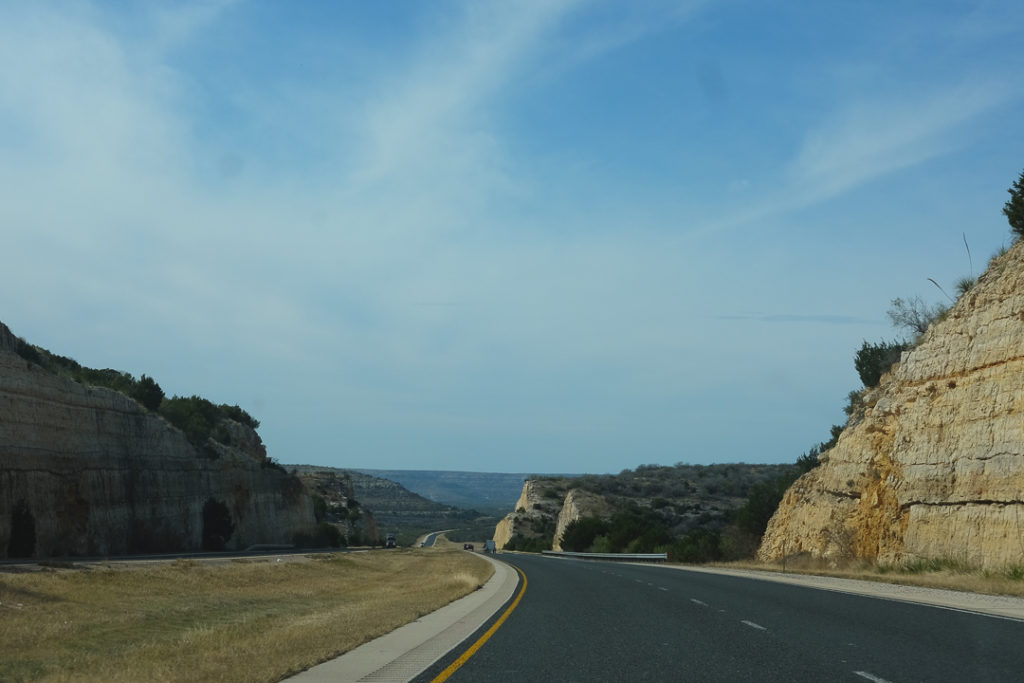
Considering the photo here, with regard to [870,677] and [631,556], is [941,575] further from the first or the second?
[631,556]

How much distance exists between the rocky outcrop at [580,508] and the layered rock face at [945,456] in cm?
6109

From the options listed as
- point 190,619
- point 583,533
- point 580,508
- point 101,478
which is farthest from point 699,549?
point 580,508

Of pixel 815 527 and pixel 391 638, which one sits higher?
pixel 815 527

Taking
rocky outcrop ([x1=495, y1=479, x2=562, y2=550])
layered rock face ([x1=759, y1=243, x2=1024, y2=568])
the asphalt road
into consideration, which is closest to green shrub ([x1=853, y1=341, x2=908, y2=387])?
layered rock face ([x1=759, y1=243, x2=1024, y2=568])

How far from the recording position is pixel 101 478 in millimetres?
57844

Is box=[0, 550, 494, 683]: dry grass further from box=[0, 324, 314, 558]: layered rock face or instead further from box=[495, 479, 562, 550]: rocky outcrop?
box=[495, 479, 562, 550]: rocky outcrop

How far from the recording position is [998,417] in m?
31.8

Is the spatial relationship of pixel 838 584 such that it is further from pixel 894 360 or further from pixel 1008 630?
pixel 894 360

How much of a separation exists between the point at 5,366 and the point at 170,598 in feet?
80.2

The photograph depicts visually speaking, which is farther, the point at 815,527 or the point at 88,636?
the point at 815,527

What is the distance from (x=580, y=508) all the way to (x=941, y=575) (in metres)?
78.9

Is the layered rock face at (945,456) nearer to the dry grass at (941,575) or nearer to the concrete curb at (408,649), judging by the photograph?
the dry grass at (941,575)

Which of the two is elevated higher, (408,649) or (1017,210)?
(1017,210)

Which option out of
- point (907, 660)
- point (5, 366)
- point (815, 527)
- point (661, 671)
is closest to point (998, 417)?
point (815, 527)
